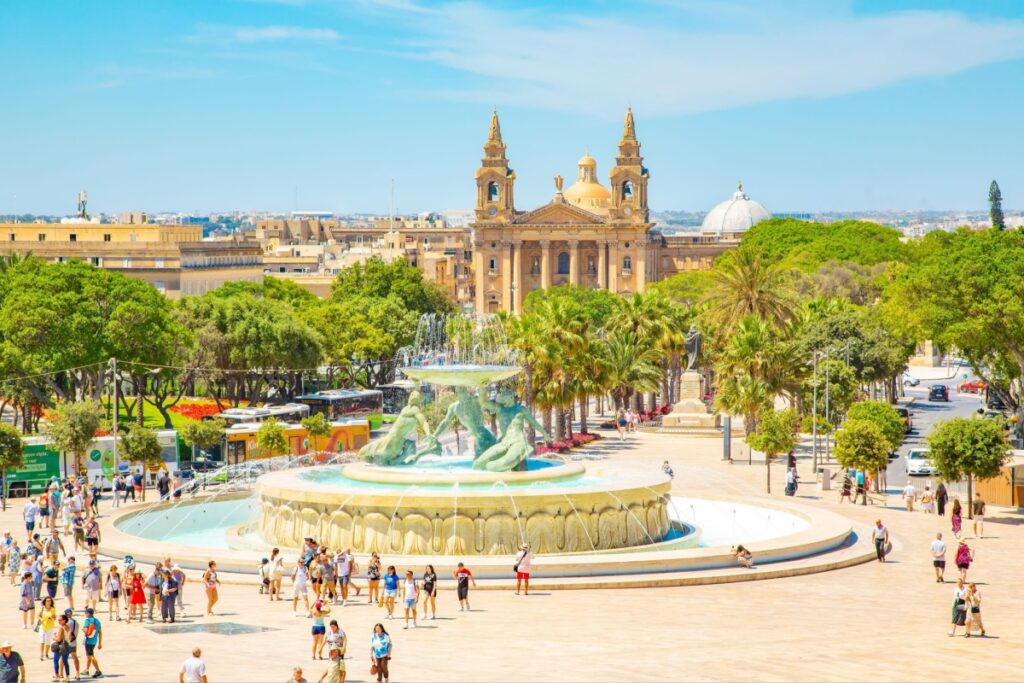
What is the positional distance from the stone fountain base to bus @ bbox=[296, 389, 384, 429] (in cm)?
3560

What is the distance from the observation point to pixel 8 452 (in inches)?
1591

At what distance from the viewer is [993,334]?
50.7m

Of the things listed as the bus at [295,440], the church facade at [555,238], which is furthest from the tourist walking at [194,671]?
the church facade at [555,238]

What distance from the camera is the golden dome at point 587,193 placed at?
190 m

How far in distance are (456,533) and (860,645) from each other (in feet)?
31.0

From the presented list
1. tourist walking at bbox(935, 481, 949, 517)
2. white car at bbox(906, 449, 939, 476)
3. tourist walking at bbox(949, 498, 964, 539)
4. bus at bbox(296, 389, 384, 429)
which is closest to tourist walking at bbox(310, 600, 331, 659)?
tourist walking at bbox(949, 498, 964, 539)

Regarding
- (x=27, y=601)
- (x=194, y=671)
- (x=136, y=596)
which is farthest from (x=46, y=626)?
(x=194, y=671)

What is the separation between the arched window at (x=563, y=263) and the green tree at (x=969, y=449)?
13079 centimetres

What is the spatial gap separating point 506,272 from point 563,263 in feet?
26.7

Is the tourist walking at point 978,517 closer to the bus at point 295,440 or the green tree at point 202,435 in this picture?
the bus at point 295,440

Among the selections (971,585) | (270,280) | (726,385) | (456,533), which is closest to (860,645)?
(971,585)

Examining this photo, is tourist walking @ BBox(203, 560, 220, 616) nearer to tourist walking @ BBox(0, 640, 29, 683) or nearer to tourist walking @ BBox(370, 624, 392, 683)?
tourist walking @ BBox(370, 624, 392, 683)

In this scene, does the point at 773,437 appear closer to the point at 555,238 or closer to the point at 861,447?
the point at 861,447

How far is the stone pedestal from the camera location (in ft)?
214
